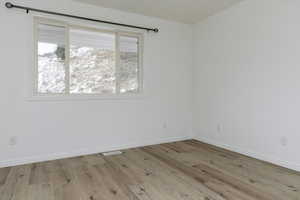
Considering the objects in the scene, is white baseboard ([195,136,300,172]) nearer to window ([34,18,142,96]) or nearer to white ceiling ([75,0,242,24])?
window ([34,18,142,96])

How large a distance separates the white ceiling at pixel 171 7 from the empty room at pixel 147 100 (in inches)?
1.3

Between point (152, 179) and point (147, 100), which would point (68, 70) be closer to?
point (147, 100)

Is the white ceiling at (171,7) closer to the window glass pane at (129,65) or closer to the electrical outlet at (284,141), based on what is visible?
the window glass pane at (129,65)

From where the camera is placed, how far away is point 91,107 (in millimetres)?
3273

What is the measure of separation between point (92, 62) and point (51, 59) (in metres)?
0.63

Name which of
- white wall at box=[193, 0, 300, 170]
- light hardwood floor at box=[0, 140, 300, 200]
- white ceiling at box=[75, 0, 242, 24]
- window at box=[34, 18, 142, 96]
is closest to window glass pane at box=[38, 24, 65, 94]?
window at box=[34, 18, 142, 96]

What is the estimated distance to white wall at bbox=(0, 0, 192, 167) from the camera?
8.93 feet

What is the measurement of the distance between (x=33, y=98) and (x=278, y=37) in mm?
3572

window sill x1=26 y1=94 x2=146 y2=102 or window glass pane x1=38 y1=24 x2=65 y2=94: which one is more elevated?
window glass pane x1=38 y1=24 x2=65 y2=94

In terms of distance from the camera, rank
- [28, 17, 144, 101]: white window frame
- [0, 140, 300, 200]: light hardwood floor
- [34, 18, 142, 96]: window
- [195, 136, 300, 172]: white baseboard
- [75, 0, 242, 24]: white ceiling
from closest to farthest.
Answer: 1. [0, 140, 300, 200]: light hardwood floor
2. [195, 136, 300, 172]: white baseboard
3. [28, 17, 144, 101]: white window frame
4. [34, 18, 142, 96]: window
5. [75, 0, 242, 24]: white ceiling

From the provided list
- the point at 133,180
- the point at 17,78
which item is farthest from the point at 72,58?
the point at 133,180

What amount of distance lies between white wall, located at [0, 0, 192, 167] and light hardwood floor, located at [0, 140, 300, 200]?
301 millimetres

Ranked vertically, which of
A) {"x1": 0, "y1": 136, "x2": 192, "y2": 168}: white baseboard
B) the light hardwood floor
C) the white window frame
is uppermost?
the white window frame

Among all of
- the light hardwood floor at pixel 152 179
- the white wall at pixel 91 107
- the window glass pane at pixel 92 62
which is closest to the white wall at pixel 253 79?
the light hardwood floor at pixel 152 179
